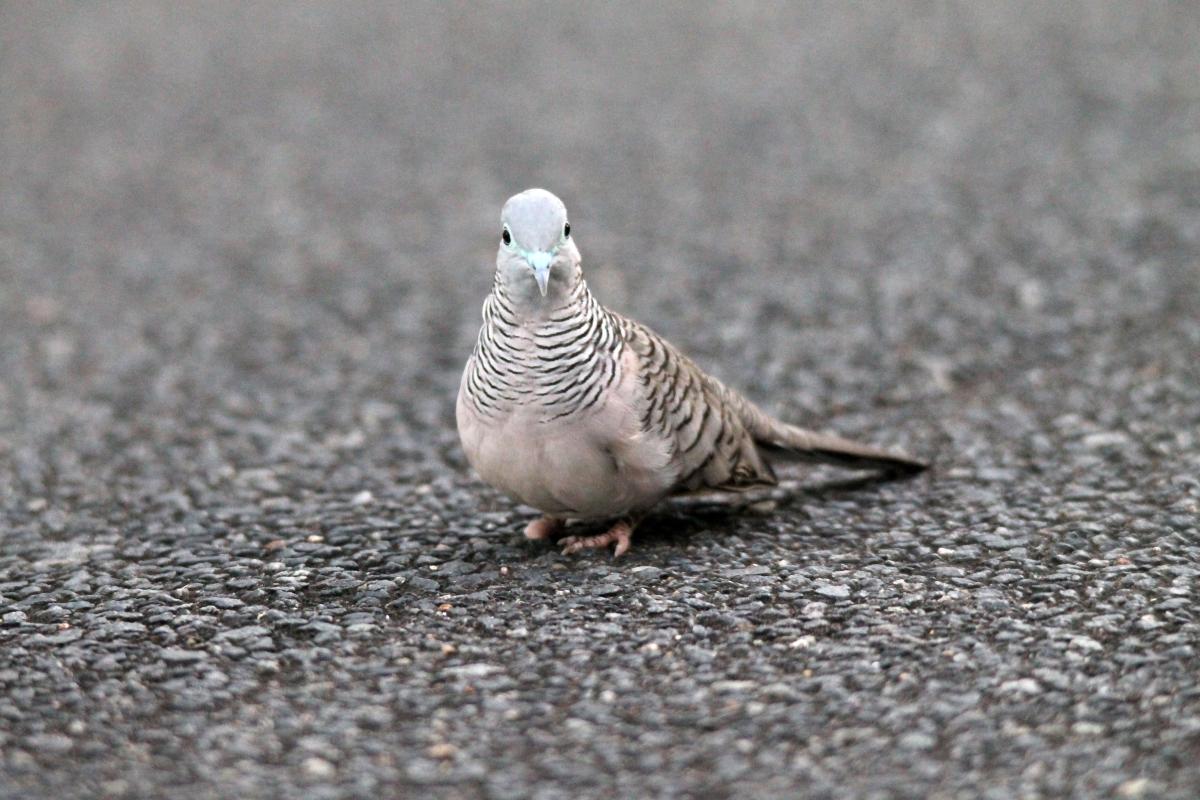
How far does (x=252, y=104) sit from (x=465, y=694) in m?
8.59

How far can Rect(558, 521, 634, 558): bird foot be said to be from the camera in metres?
4.77

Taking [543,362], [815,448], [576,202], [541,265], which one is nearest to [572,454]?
[543,362]

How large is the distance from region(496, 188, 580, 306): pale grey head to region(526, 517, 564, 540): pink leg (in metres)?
0.88

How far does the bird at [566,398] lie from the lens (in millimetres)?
4379

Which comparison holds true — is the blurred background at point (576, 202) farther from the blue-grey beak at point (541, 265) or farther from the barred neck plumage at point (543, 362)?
the blue-grey beak at point (541, 265)

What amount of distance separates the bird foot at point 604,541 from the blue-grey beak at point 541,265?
924 millimetres

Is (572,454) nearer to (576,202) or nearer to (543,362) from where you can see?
(543,362)

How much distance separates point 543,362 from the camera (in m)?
4.40

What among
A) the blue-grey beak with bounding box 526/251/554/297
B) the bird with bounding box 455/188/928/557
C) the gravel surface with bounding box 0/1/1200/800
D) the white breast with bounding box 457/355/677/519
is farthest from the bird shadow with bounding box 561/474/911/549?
the blue-grey beak with bounding box 526/251/554/297

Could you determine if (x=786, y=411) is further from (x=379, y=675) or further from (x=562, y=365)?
(x=379, y=675)

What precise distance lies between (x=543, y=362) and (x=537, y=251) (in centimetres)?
34

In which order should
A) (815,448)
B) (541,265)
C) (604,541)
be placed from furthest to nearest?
(815,448) → (604,541) → (541,265)

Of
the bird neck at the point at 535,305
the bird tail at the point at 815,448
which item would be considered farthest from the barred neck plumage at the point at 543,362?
the bird tail at the point at 815,448

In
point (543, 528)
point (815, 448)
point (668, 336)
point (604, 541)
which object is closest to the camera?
point (604, 541)
